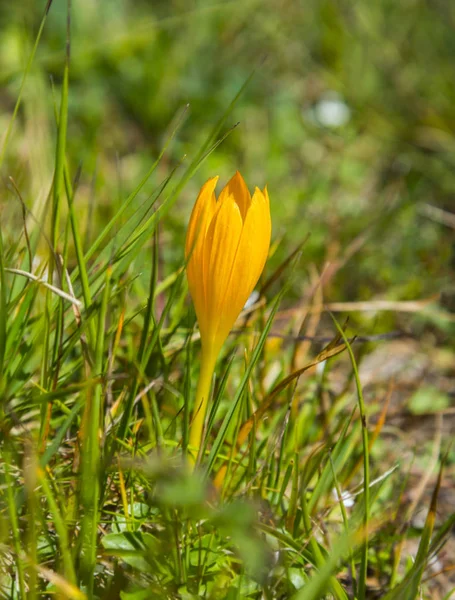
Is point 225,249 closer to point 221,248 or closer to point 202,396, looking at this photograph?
point 221,248

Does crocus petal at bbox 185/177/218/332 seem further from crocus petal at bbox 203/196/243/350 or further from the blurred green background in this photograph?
the blurred green background

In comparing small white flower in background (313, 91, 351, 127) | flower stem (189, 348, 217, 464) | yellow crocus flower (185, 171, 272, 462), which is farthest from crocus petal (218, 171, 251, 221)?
small white flower in background (313, 91, 351, 127)

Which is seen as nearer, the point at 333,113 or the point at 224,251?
the point at 224,251

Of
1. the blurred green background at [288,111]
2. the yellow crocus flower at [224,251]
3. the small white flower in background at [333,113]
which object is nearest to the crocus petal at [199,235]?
the yellow crocus flower at [224,251]

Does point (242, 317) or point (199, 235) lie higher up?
point (199, 235)

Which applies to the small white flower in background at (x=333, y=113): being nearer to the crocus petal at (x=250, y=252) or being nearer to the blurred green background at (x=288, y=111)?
the blurred green background at (x=288, y=111)

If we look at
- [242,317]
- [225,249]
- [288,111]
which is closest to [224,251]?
[225,249]

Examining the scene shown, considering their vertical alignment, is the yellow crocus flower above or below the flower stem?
above

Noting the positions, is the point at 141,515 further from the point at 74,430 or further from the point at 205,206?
the point at 205,206

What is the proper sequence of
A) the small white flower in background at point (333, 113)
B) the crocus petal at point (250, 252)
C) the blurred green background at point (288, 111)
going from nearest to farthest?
the crocus petal at point (250, 252) < the blurred green background at point (288, 111) < the small white flower in background at point (333, 113)
